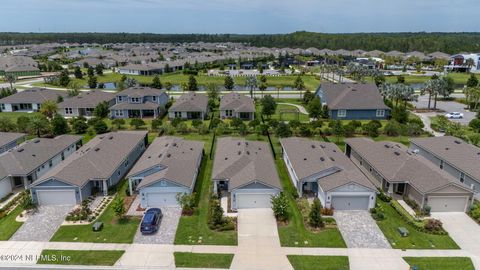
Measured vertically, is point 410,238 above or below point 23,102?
below

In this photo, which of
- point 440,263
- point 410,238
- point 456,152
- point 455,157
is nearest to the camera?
point 440,263

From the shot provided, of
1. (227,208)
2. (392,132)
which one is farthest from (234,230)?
(392,132)

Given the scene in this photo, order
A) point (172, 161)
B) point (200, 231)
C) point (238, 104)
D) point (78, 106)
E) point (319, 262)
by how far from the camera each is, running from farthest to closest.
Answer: point (78, 106), point (238, 104), point (172, 161), point (200, 231), point (319, 262)

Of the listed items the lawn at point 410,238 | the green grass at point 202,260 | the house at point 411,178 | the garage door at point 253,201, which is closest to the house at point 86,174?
the garage door at point 253,201

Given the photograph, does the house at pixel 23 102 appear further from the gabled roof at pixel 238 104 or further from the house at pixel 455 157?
the house at pixel 455 157

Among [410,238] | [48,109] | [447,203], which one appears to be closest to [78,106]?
[48,109]

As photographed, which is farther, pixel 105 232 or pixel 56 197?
pixel 56 197

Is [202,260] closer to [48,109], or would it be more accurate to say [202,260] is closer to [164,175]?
[164,175]
